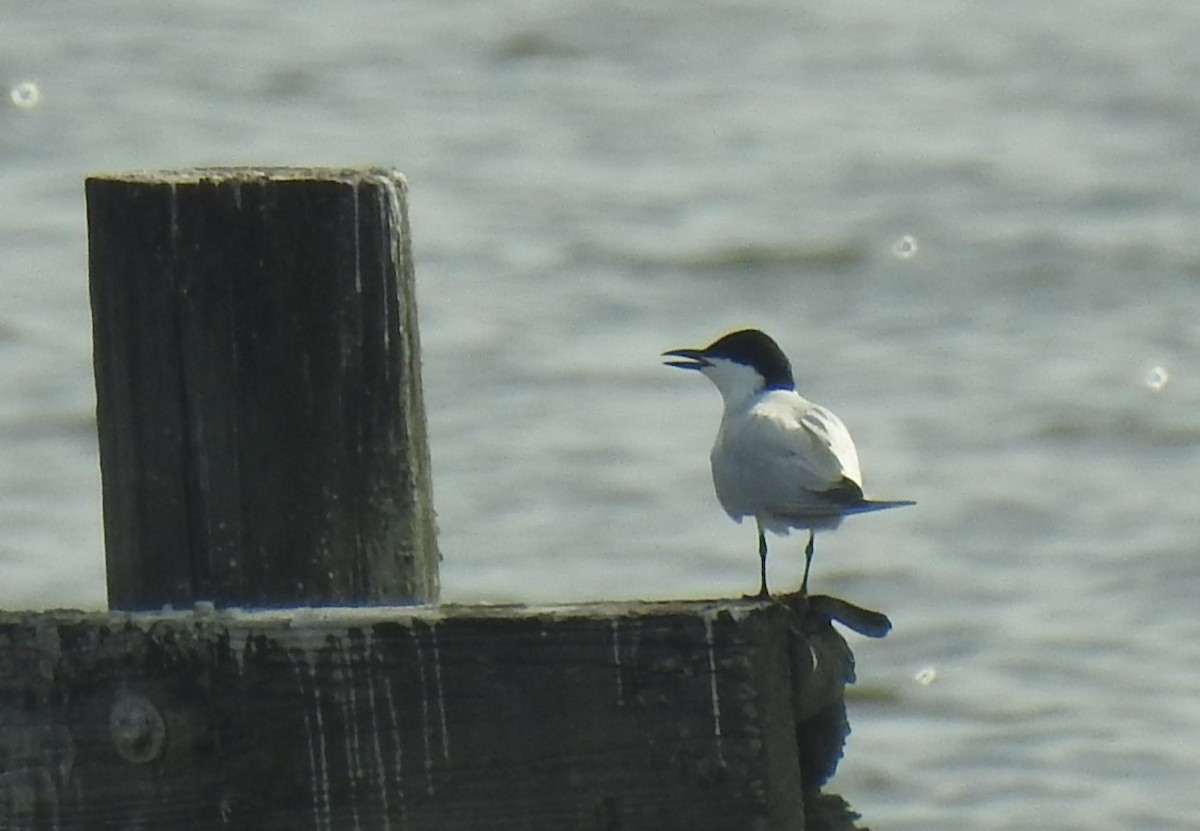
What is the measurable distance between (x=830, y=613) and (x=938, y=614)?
4.89 m

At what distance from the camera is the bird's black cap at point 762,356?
555 centimetres

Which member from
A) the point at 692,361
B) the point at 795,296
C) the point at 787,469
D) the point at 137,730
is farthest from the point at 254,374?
the point at 795,296

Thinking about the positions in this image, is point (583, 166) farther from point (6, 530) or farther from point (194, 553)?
point (194, 553)

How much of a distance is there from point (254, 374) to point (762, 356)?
92.2 inches

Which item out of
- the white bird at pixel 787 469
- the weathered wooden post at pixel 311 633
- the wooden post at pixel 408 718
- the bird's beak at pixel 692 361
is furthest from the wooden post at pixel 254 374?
the bird's beak at pixel 692 361

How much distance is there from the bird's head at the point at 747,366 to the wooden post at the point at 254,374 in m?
2.16

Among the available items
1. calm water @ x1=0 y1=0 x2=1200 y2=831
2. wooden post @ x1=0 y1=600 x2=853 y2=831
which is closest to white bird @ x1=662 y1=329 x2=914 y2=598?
wooden post @ x1=0 y1=600 x2=853 y2=831

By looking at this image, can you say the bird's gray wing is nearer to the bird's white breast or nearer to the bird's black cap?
the bird's white breast

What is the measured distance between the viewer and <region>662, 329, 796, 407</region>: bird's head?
18.2ft

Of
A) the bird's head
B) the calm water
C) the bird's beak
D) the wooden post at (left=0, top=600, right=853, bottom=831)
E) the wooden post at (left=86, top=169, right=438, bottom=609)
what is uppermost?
the calm water

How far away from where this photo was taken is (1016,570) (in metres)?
8.89

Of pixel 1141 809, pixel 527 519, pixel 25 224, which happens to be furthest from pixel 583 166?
pixel 1141 809

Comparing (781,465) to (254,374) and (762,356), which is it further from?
(254,374)

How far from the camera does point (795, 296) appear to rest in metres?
12.1
